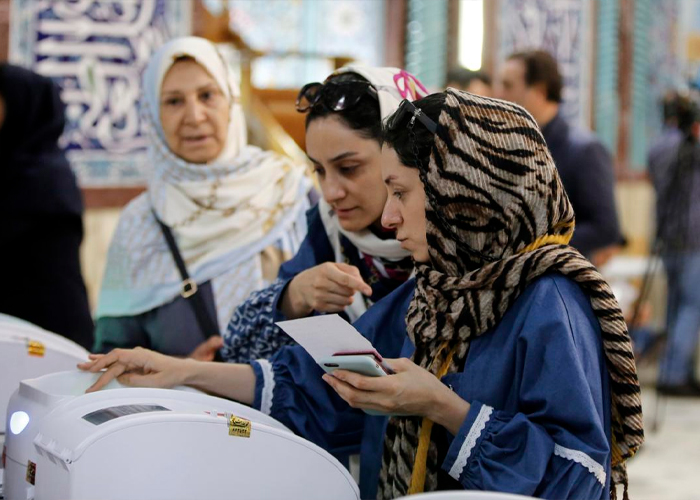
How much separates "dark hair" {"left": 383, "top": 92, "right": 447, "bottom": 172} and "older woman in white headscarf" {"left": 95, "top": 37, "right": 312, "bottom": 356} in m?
1.04

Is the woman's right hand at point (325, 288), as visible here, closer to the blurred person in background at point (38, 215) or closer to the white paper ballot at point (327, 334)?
the white paper ballot at point (327, 334)

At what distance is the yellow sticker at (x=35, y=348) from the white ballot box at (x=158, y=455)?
35 cm

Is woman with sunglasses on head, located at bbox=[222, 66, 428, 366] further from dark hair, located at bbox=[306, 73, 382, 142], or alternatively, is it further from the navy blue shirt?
the navy blue shirt

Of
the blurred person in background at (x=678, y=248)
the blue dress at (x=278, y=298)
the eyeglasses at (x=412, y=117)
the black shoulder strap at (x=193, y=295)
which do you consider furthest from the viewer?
the blurred person in background at (x=678, y=248)

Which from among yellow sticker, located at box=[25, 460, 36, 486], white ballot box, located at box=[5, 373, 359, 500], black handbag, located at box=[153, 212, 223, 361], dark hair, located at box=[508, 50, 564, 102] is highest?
dark hair, located at box=[508, 50, 564, 102]

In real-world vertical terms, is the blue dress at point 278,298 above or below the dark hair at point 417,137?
below

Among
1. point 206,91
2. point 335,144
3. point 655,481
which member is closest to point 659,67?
point 655,481

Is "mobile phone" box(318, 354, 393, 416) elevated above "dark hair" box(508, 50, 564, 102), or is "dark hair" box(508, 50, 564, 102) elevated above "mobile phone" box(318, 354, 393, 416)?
"dark hair" box(508, 50, 564, 102)

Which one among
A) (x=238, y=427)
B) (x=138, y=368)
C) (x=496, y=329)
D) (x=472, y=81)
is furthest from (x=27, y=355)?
(x=472, y=81)

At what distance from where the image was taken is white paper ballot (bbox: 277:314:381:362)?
1.25 metres

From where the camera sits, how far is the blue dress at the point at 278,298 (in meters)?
A: 1.85

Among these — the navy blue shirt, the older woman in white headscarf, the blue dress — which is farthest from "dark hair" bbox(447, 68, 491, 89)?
the blue dress

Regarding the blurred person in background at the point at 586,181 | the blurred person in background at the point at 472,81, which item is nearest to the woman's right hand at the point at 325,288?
the blurred person in background at the point at 586,181

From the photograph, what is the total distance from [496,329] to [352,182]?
1.80 ft
